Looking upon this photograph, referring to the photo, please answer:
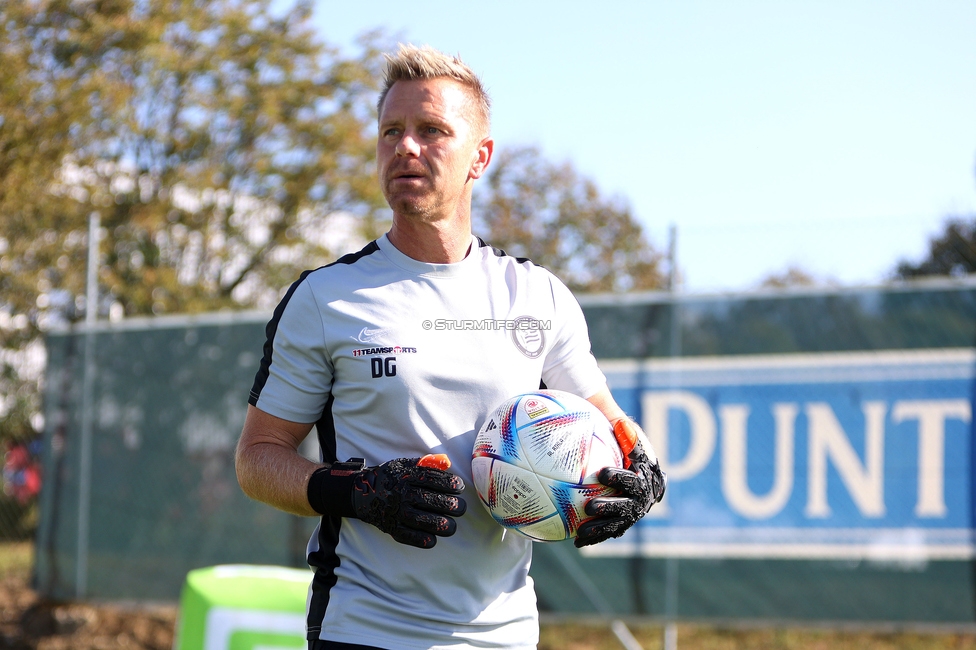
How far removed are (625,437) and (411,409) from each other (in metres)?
0.59

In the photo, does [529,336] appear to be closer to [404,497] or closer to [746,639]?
[404,497]

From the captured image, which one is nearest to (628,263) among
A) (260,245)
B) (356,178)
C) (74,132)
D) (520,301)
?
(356,178)

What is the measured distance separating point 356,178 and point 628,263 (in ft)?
16.4

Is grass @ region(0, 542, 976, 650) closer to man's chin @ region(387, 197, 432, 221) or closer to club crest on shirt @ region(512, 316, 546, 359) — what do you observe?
club crest on shirt @ region(512, 316, 546, 359)

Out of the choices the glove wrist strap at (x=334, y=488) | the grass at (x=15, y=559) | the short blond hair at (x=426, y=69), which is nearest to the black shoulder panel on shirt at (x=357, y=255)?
the short blond hair at (x=426, y=69)

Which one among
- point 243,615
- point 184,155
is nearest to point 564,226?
point 184,155

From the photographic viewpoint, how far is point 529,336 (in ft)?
8.56

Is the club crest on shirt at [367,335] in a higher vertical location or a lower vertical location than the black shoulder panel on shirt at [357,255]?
lower

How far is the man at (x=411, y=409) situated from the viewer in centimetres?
230

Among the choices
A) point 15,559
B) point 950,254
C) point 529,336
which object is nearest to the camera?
point 529,336

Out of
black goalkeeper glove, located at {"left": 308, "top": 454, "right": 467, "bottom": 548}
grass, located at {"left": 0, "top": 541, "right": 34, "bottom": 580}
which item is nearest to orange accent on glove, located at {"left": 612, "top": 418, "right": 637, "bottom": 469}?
black goalkeeper glove, located at {"left": 308, "top": 454, "right": 467, "bottom": 548}

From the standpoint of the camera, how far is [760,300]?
19.8 feet

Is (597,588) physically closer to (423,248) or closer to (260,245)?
(423,248)

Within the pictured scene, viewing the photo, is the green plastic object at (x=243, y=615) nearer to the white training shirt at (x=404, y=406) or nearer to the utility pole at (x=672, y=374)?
the white training shirt at (x=404, y=406)
